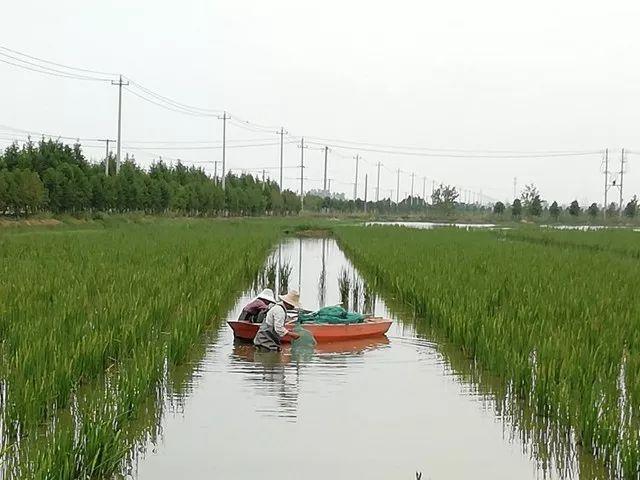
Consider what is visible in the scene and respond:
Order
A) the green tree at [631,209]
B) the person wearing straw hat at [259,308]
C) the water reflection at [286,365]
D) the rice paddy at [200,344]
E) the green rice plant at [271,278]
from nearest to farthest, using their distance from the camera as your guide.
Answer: the rice paddy at [200,344]
the water reflection at [286,365]
the person wearing straw hat at [259,308]
the green rice plant at [271,278]
the green tree at [631,209]

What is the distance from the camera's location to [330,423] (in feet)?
17.4

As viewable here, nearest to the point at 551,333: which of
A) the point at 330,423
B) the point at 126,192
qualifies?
the point at 330,423

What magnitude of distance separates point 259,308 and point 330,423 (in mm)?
2897

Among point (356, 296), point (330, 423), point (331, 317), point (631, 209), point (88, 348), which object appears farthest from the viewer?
point (631, 209)

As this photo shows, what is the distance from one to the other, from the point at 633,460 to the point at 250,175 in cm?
6417

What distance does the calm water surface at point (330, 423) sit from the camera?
4.45 m

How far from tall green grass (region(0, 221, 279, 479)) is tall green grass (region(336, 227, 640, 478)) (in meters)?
2.60

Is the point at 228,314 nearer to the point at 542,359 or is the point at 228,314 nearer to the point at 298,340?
the point at 298,340

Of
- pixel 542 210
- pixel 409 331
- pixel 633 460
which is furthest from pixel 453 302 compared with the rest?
pixel 542 210

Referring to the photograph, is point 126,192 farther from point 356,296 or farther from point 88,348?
point 88,348

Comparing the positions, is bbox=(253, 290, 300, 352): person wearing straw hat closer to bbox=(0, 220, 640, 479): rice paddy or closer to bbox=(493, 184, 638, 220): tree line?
bbox=(0, 220, 640, 479): rice paddy

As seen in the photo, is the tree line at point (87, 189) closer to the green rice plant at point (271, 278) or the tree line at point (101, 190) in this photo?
the tree line at point (101, 190)

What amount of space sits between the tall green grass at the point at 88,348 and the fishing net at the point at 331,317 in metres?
1.15

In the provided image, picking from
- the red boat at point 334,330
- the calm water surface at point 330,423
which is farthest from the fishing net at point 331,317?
the calm water surface at point 330,423
